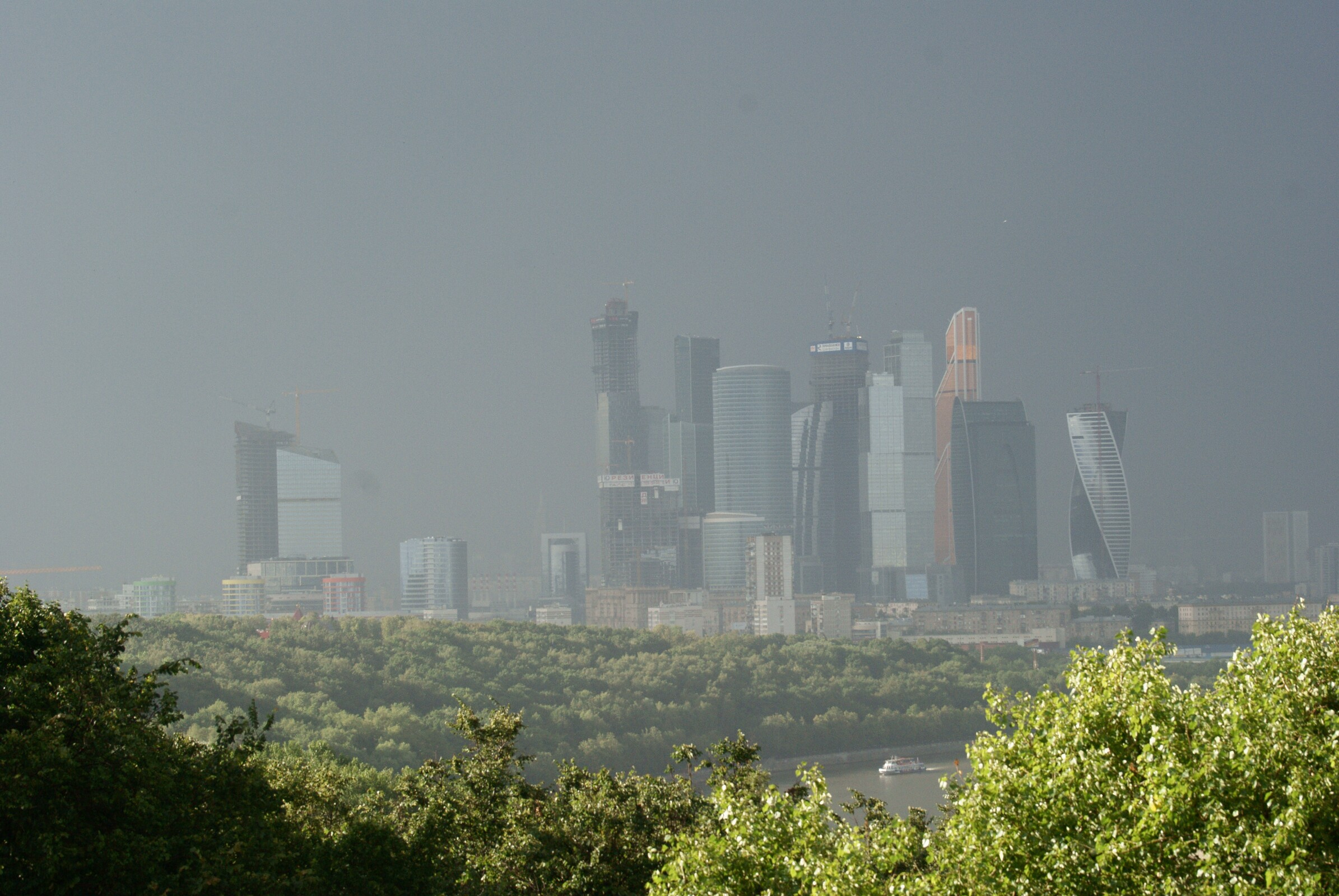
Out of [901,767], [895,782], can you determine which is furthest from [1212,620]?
[895,782]

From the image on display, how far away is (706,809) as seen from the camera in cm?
2084

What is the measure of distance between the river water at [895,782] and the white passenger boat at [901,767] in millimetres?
439

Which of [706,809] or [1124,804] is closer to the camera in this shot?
[1124,804]

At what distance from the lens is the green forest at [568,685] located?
257ft

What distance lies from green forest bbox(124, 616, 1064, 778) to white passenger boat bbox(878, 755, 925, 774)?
10076mm

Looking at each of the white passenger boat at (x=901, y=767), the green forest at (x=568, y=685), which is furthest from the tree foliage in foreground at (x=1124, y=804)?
the white passenger boat at (x=901, y=767)

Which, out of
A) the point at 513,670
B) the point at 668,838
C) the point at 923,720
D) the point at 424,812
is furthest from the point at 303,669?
the point at 668,838

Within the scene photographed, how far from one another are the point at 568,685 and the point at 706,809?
8784 centimetres

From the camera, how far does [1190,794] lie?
9375 mm

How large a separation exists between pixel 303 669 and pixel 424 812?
76.1 meters

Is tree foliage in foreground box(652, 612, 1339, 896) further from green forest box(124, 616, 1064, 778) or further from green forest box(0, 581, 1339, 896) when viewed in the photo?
green forest box(124, 616, 1064, 778)

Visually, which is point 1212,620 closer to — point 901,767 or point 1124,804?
point 901,767

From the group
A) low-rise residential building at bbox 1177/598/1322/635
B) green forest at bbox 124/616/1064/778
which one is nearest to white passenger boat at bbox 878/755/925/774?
green forest at bbox 124/616/1064/778

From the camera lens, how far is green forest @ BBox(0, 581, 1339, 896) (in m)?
9.44
